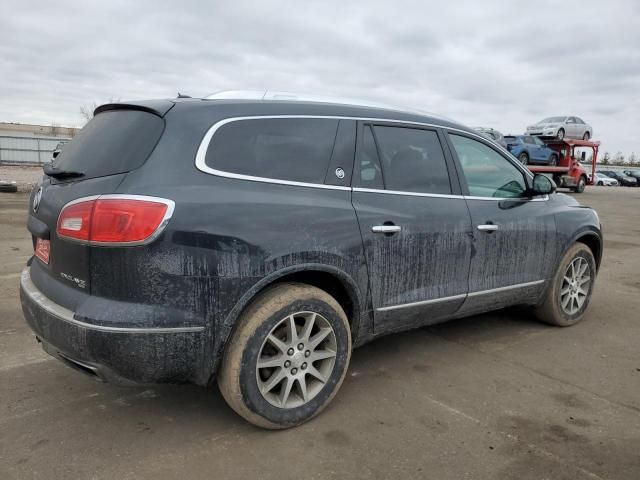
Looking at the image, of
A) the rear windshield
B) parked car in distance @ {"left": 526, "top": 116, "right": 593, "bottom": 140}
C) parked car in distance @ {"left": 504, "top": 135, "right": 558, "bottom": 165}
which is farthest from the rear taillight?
parked car in distance @ {"left": 526, "top": 116, "right": 593, "bottom": 140}

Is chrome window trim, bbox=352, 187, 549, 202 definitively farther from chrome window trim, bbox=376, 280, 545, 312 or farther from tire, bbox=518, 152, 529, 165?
tire, bbox=518, 152, 529, 165

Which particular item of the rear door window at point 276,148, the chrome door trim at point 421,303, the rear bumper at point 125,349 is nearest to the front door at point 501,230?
the chrome door trim at point 421,303

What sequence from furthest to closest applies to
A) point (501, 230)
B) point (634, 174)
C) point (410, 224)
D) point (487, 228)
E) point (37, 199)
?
point (634, 174)
point (501, 230)
point (487, 228)
point (410, 224)
point (37, 199)

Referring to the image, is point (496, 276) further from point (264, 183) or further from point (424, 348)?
point (264, 183)

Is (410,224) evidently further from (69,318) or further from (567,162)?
(567,162)

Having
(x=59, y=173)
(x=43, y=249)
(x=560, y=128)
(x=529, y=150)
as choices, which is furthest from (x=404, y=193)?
(x=560, y=128)

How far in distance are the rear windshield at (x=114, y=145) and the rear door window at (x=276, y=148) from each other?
317mm

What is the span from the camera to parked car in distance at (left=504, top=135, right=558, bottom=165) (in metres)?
21.3

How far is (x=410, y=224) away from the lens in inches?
132

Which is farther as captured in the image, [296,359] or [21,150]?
[21,150]

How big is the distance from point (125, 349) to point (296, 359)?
0.91 metres

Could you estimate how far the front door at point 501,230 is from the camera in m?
3.88

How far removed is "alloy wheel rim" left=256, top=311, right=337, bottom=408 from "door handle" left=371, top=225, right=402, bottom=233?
0.62 meters

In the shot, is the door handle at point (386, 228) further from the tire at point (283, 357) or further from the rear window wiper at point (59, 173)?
the rear window wiper at point (59, 173)
